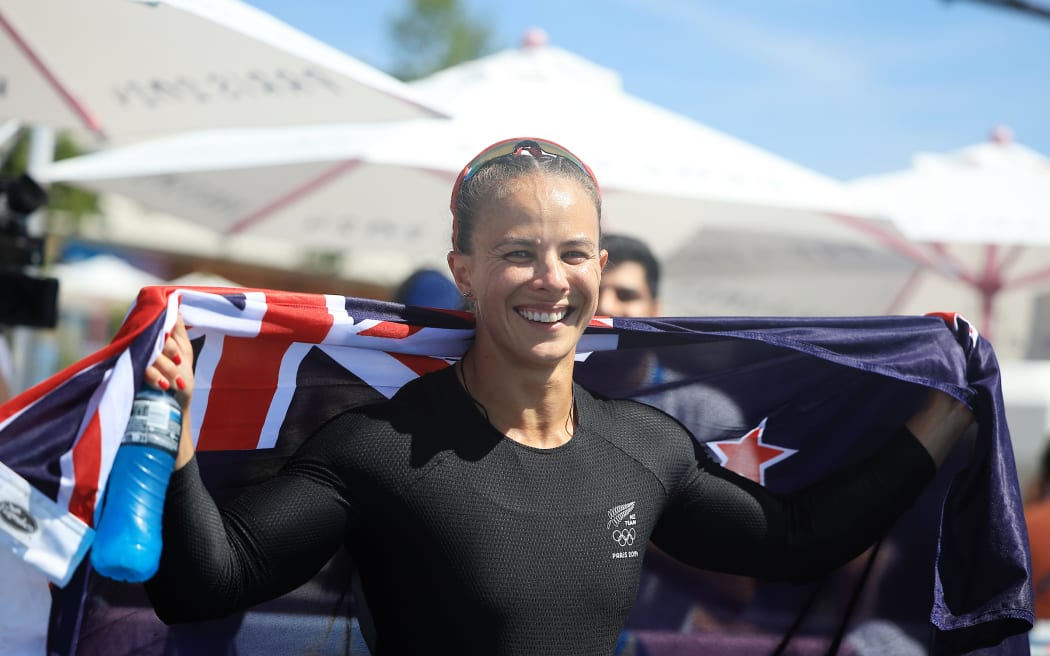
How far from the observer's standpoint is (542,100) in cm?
541

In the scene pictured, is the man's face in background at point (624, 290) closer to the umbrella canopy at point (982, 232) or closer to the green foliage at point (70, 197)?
the umbrella canopy at point (982, 232)

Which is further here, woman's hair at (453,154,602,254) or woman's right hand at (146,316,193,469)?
woman's hair at (453,154,602,254)

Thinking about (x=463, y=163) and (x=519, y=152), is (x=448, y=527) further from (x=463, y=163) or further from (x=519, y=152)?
(x=463, y=163)

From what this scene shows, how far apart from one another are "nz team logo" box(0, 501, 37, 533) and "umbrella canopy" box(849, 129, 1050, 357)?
15.2 ft

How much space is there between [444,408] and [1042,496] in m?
3.19

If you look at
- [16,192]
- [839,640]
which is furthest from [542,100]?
[839,640]

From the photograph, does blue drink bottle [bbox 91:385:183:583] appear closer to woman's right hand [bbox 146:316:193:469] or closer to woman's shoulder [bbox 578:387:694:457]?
woman's right hand [bbox 146:316:193:469]

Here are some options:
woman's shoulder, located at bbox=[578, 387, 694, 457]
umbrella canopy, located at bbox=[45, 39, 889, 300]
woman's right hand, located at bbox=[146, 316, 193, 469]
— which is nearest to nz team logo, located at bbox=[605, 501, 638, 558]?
woman's shoulder, located at bbox=[578, 387, 694, 457]

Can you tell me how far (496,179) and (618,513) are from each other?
74 centimetres

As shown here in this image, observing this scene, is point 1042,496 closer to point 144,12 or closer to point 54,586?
point 54,586

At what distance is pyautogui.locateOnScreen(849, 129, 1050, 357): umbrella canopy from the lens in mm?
6176

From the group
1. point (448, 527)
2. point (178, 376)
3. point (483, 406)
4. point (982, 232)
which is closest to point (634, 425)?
point (483, 406)

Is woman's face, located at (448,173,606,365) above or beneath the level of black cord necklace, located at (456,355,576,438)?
above

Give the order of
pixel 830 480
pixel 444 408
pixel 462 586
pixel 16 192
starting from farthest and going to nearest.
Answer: pixel 16 192
pixel 830 480
pixel 444 408
pixel 462 586
